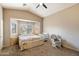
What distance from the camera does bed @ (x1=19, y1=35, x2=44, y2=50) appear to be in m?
1.74

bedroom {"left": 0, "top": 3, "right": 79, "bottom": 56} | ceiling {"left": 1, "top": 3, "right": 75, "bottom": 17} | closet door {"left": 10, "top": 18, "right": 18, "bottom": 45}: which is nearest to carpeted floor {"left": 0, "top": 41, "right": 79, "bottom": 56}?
bedroom {"left": 0, "top": 3, "right": 79, "bottom": 56}

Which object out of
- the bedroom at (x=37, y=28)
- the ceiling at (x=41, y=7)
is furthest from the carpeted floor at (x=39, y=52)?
the ceiling at (x=41, y=7)

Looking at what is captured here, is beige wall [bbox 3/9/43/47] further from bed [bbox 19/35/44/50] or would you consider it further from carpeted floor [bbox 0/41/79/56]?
bed [bbox 19/35/44/50]

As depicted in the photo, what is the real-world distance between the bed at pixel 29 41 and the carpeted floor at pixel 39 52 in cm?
7

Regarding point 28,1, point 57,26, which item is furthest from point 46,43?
point 28,1

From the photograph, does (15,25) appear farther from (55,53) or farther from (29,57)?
(55,53)

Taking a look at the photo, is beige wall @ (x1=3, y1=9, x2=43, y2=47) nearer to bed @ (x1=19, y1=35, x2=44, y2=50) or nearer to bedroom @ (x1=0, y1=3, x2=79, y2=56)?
bedroom @ (x1=0, y1=3, x2=79, y2=56)

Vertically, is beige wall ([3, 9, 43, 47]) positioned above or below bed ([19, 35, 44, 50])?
above

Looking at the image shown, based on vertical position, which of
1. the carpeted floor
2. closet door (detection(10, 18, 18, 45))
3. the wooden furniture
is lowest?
the carpeted floor

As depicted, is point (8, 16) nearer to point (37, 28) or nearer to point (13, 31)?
point (13, 31)

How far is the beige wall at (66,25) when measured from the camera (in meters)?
1.67

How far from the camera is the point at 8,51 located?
170cm

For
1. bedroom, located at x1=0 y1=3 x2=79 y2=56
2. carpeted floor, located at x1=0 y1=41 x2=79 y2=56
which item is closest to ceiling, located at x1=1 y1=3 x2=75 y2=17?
bedroom, located at x1=0 y1=3 x2=79 y2=56

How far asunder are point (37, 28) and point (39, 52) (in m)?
0.45
